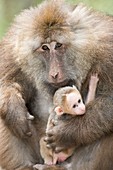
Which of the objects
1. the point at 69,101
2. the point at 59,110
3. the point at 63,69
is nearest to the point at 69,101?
the point at 69,101

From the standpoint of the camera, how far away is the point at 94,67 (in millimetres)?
6477

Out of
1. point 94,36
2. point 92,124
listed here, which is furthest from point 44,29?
point 92,124

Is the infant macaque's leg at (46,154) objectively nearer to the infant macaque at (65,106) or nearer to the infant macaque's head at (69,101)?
the infant macaque at (65,106)

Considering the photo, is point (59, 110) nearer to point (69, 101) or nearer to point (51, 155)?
point (69, 101)

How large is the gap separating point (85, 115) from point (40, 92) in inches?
20.3

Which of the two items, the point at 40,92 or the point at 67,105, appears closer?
the point at 67,105

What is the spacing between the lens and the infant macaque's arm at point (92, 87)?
21.2 feet

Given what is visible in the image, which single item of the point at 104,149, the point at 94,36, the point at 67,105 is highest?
the point at 94,36

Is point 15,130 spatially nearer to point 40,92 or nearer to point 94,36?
point 40,92

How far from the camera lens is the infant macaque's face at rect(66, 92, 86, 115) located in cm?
627

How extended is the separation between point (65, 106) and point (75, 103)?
0.09 meters

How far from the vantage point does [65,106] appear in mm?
6316

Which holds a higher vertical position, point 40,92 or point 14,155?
point 40,92

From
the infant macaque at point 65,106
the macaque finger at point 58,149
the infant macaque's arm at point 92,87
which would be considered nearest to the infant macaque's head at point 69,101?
the infant macaque at point 65,106
